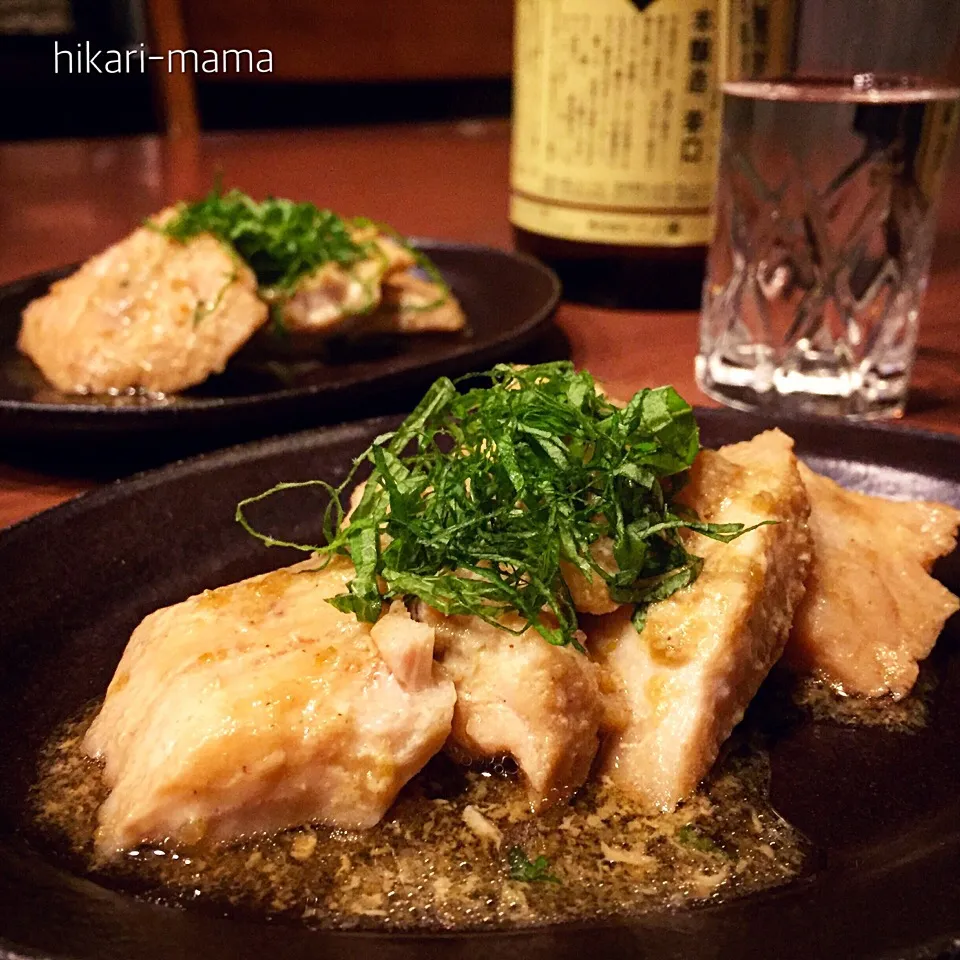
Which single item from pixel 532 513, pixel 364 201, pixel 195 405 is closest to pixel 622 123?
pixel 195 405

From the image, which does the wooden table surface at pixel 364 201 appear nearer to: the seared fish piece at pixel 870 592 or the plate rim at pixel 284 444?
the plate rim at pixel 284 444

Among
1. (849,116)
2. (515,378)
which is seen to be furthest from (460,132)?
(515,378)

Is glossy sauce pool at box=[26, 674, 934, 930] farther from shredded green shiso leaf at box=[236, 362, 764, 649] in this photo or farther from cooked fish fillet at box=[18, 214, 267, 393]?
cooked fish fillet at box=[18, 214, 267, 393]

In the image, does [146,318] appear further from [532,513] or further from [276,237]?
[532,513]

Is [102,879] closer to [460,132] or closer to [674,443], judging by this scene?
[674,443]

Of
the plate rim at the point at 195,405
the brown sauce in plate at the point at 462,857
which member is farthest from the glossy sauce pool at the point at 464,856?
the plate rim at the point at 195,405

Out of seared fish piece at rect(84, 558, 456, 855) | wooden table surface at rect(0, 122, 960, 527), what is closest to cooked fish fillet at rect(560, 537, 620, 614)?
seared fish piece at rect(84, 558, 456, 855)
